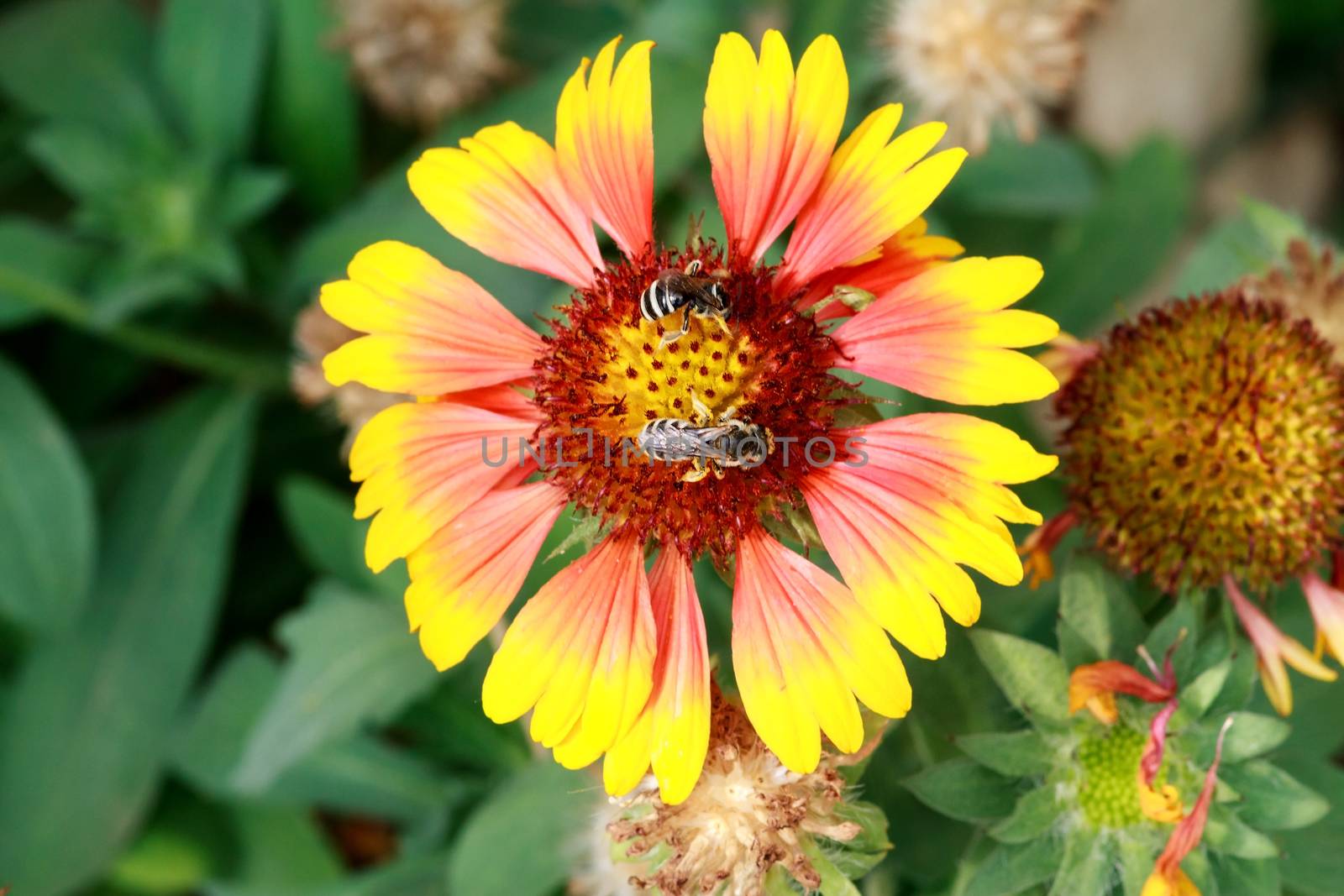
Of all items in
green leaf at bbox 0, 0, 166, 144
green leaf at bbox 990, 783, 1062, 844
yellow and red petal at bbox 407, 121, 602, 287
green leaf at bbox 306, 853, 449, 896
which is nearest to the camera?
green leaf at bbox 990, 783, 1062, 844

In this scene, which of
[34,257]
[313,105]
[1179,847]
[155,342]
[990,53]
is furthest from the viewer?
[313,105]

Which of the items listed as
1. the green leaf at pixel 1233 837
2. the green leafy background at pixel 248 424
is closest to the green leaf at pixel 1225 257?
the green leafy background at pixel 248 424

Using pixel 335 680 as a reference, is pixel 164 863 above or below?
below

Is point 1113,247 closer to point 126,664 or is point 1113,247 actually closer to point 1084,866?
point 1084,866

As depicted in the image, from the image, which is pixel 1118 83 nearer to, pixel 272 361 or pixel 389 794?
pixel 272 361

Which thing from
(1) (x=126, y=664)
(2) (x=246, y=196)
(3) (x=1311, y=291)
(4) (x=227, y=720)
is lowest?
Result: (1) (x=126, y=664)

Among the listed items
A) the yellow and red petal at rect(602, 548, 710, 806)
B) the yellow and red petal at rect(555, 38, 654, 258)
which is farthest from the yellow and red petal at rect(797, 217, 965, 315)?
the yellow and red petal at rect(602, 548, 710, 806)

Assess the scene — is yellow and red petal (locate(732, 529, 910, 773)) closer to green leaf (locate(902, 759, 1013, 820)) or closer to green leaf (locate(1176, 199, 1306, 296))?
green leaf (locate(902, 759, 1013, 820))

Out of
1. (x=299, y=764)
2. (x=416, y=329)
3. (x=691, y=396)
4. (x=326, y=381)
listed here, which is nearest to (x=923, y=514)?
(x=691, y=396)
